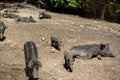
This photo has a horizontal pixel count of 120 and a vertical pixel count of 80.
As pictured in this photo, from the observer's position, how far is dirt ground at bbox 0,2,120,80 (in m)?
9.18

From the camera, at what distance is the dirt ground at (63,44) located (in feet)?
30.1

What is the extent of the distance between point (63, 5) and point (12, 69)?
27.2 feet

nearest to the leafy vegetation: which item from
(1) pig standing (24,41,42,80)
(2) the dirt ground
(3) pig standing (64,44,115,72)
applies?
(2) the dirt ground

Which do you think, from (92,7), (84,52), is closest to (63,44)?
(84,52)

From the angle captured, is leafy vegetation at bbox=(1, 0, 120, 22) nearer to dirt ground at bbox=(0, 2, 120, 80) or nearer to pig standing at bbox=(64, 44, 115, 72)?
dirt ground at bbox=(0, 2, 120, 80)

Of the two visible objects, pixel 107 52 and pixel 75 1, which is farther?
pixel 75 1

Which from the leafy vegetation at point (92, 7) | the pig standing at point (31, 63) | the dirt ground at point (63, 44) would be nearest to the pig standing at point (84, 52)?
the dirt ground at point (63, 44)

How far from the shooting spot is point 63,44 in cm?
1145

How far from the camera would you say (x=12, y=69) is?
9.17 metres

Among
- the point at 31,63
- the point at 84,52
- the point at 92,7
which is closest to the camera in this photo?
the point at 31,63

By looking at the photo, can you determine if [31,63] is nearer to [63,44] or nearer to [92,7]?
[63,44]

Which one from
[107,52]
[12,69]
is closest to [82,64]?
[107,52]

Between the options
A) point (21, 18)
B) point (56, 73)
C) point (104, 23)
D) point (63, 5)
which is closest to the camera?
point (56, 73)

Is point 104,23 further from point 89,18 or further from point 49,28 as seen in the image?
point 49,28
